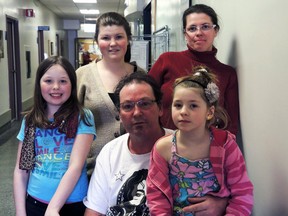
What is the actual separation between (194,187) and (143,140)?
0.99ft

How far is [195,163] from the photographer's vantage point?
→ 1.19m

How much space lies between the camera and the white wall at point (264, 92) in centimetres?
122

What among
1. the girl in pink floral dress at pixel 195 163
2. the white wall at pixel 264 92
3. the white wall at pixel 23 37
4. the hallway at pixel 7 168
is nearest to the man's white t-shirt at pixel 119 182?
the girl in pink floral dress at pixel 195 163

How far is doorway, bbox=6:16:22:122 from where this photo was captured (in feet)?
24.3

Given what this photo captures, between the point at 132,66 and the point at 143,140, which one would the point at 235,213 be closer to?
the point at 143,140

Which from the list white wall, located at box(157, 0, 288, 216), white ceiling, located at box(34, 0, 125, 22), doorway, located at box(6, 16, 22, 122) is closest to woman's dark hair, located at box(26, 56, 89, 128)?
white wall, located at box(157, 0, 288, 216)

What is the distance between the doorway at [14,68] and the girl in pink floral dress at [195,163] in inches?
264

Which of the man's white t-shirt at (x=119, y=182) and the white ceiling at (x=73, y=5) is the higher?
the white ceiling at (x=73, y=5)

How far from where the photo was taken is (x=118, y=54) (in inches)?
74.1

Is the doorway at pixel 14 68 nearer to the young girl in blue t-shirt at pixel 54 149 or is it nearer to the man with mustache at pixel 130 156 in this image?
the young girl in blue t-shirt at pixel 54 149

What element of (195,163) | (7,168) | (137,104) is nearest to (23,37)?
(7,168)

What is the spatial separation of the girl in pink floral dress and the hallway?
7.42 ft

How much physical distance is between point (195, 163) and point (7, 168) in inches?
143

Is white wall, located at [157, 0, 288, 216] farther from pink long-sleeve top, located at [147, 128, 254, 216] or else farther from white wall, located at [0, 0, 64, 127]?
white wall, located at [0, 0, 64, 127]
